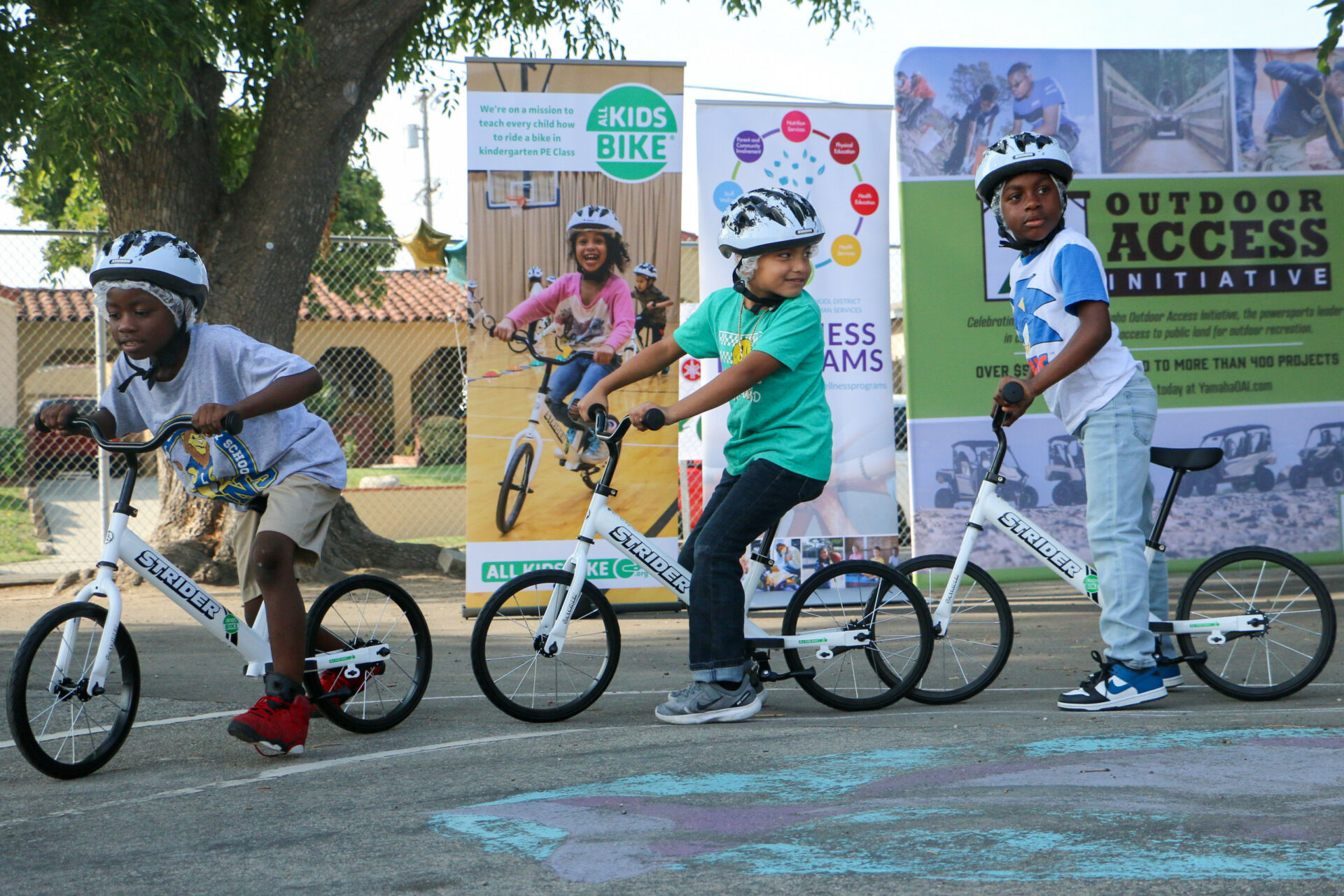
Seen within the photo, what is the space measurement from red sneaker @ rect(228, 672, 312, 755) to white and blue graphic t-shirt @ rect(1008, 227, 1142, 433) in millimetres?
2881

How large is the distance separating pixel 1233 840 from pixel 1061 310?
2286 mm

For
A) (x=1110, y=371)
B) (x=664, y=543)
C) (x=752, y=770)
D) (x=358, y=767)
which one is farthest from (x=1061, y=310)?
(x=664, y=543)

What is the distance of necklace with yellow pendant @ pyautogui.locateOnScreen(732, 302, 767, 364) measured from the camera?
15.0ft

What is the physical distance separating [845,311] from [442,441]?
1642cm

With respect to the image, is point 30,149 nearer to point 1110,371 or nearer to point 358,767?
point 358,767

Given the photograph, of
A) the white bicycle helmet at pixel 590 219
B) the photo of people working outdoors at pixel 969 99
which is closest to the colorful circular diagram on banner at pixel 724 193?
the white bicycle helmet at pixel 590 219

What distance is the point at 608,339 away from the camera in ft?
24.4

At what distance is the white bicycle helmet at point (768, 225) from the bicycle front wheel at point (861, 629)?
1.21 m

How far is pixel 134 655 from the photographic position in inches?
157

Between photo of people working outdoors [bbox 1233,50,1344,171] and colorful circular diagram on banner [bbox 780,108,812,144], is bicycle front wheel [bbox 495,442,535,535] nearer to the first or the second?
colorful circular diagram on banner [bbox 780,108,812,144]

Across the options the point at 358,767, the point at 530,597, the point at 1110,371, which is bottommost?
the point at 358,767

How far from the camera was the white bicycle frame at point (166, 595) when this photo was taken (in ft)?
12.3

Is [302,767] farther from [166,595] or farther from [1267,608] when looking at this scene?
[1267,608]

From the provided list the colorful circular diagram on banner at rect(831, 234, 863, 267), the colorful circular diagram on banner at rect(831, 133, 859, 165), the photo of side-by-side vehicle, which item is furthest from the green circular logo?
the photo of side-by-side vehicle
